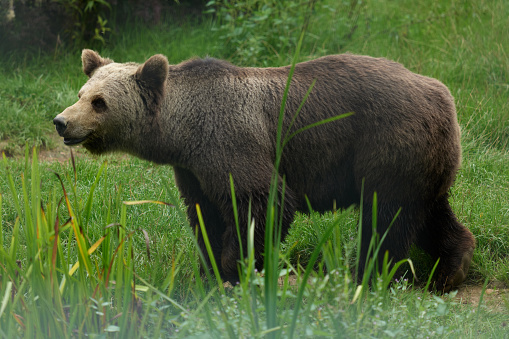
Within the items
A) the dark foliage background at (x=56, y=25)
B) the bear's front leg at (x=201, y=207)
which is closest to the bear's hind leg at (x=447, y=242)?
the bear's front leg at (x=201, y=207)

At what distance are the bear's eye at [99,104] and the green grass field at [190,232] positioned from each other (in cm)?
45

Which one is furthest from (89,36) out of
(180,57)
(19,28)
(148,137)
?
(148,137)

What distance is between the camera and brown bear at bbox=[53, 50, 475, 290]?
4027 millimetres

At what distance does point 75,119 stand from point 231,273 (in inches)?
57.9

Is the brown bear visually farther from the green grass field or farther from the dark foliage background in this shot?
the dark foliage background

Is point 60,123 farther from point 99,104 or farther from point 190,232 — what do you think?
point 190,232

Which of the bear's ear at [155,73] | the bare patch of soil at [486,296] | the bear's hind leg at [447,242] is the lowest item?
the bare patch of soil at [486,296]

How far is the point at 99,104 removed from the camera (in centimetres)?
395

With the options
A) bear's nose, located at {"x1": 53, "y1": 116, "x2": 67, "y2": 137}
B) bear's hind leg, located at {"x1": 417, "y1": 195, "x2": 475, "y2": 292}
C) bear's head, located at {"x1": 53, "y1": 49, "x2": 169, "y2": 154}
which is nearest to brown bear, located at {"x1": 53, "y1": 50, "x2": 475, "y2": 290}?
bear's head, located at {"x1": 53, "y1": 49, "x2": 169, "y2": 154}

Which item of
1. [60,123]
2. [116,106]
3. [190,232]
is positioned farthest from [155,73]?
[190,232]

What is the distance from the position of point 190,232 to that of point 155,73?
1.63m

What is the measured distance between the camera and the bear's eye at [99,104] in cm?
393

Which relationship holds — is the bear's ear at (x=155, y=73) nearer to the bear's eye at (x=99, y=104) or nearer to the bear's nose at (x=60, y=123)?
the bear's eye at (x=99, y=104)

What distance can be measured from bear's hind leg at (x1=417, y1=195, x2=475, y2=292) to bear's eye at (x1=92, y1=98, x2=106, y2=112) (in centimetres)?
244
